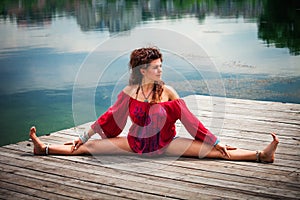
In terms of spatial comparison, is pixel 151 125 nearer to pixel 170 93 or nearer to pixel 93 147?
pixel 170 93

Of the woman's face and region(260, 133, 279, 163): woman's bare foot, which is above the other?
the woman's face

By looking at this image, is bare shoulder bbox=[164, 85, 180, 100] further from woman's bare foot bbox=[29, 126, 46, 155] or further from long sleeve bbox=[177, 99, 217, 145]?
woman's bare foot bbox=[29, 126, 46, 155]

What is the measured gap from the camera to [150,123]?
3389mm

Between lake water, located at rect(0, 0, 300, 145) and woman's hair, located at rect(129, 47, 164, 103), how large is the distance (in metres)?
0.13

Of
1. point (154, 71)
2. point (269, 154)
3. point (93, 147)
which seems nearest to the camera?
point (269, 154)

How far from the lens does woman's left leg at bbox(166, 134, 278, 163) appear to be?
3.31 meters

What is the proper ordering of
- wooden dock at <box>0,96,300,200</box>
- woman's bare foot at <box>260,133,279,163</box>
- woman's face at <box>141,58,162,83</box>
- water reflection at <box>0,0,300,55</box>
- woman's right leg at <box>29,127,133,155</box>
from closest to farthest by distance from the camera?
wooden dock at <box>0,96,300,200</box>, woman's bare foot at <box>260,133,279,163</box>, woman's face at <box>141,58,162,83</box>, woman's right leg at <box>29,127,133,155</box>, water reflection at <box>0,0,300,55</box>

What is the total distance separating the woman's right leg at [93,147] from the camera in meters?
3.53

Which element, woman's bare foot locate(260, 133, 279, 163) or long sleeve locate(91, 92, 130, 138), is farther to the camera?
long sleeve locate(91, 92, 130, 138)

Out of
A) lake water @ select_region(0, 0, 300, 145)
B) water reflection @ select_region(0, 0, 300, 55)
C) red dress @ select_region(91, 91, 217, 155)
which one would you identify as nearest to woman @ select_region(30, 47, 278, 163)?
red dress @ select_region(91, 91, 217, 155)

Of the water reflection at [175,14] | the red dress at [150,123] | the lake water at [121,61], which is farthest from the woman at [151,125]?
the water reflection at [175,14]

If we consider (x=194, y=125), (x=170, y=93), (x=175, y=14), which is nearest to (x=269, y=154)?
(x=194, y=125)

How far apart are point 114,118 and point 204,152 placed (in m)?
0.70

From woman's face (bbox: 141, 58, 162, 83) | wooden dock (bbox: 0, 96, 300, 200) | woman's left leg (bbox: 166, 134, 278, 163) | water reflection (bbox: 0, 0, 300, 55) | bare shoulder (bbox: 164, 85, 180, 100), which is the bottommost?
wooden dock (bbox: 0, 96, 300, 200)
